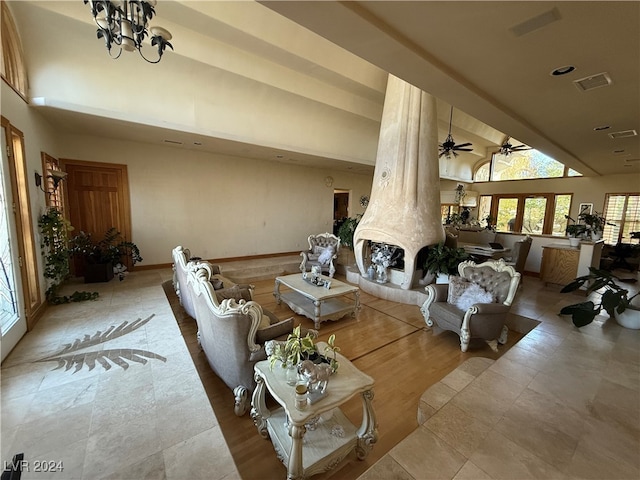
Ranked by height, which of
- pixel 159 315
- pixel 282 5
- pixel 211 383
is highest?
pixel 282 5

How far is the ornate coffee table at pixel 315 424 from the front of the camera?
1.50 meters

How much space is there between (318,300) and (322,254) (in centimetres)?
271

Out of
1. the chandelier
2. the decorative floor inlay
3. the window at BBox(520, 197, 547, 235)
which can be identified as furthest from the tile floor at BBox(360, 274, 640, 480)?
the window at BBox(520, 197, 547, 235)

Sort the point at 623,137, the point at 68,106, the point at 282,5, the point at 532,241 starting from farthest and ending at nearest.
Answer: the point at 532,241, the point at 623,137, the point at 68,106, the point at 282,5

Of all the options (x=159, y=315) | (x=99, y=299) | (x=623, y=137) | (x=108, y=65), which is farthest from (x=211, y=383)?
(x=623, y=137)

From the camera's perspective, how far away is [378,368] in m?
2.85

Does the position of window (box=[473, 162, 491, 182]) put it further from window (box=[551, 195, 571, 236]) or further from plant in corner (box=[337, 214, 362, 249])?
plant in corner (box=[337, 214, 362, 249])

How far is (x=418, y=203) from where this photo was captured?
4.68m

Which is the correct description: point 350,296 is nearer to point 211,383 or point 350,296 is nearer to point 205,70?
point 211,383

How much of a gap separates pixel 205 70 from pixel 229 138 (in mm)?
1120

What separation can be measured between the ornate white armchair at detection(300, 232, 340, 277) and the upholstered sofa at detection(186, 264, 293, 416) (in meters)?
3.85

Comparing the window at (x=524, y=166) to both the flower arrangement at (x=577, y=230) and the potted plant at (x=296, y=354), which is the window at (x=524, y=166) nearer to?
the flower arrangement at (x=577, y=230)

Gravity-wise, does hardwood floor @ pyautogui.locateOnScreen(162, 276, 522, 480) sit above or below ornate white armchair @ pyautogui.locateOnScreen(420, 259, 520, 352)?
below

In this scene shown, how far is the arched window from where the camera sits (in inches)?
110
